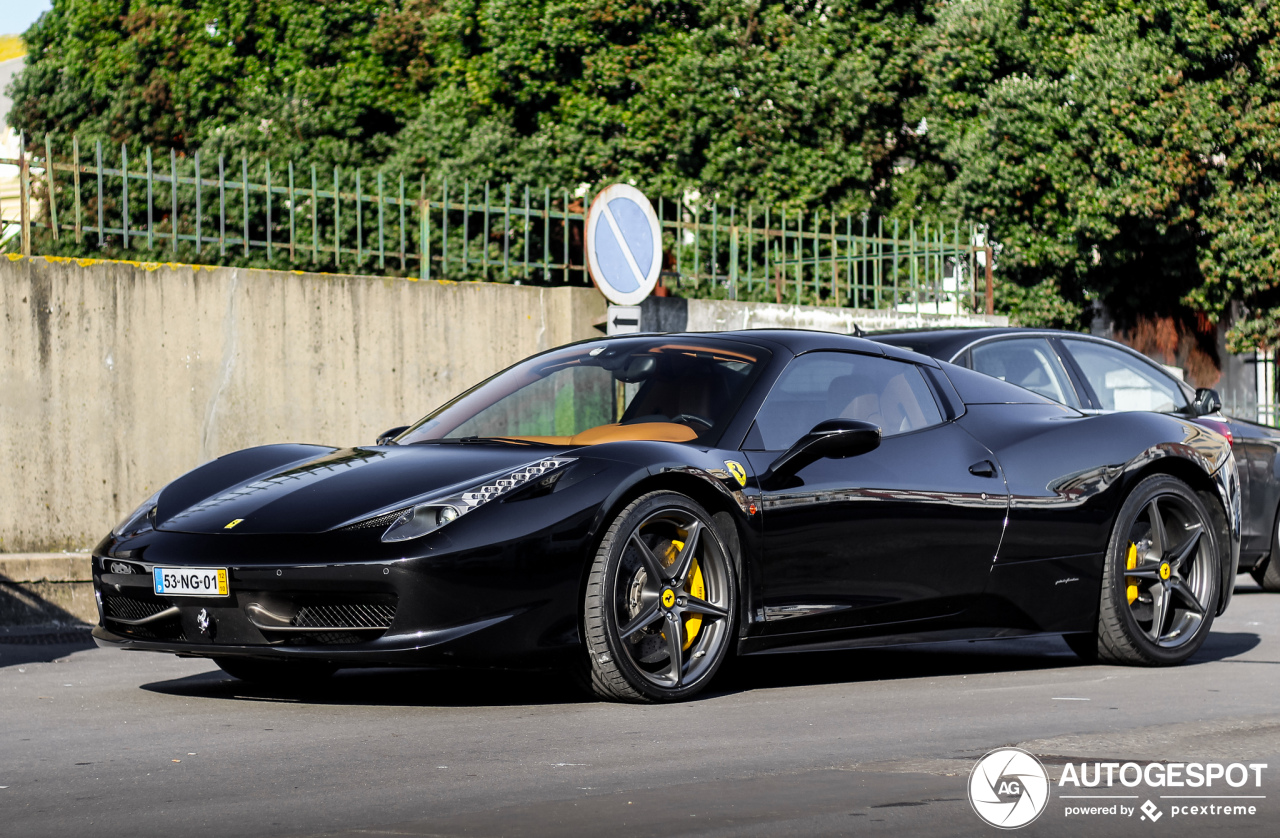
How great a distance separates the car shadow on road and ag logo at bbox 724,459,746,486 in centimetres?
78

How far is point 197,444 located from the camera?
1059 centimetres

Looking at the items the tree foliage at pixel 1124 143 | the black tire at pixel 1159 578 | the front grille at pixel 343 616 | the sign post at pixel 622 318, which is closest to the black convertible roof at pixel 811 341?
the black tire at pixel 1159 578

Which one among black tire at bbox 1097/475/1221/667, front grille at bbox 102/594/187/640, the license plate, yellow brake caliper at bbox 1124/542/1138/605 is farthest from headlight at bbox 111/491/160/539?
yellow brake caliper at bbox 1124/542/1138/605

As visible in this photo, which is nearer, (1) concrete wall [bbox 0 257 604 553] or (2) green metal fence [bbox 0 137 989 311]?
(1) concrete wall [bbox 0 257 604 553]

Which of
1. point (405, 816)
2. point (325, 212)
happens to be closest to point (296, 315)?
point (325, 212)

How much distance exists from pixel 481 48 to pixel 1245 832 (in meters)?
32.0

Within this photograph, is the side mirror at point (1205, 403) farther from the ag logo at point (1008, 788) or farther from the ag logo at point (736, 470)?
the ag logo at point (1008, 788)

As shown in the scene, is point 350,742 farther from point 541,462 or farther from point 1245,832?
point 1245,832

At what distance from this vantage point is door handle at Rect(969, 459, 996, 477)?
6.59 meters

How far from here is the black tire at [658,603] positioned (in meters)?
5.43

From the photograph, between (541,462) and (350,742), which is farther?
(541,462)

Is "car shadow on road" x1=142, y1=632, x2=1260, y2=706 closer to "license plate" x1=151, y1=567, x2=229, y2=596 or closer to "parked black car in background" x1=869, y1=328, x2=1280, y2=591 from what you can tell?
"license plate" x1=151, y1=567, x2=229, y2=596

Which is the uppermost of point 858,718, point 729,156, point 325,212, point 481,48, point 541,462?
point 481,48
